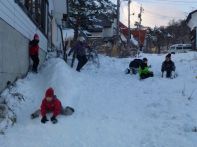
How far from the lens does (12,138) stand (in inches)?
356

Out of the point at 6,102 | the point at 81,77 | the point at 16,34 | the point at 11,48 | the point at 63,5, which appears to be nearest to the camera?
the point at 6,102

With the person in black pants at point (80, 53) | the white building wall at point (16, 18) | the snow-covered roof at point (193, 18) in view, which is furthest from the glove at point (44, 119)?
the snow-covered roof at point (193, 18)

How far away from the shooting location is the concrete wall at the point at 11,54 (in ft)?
38.5

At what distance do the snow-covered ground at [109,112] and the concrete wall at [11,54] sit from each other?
1.32 feet

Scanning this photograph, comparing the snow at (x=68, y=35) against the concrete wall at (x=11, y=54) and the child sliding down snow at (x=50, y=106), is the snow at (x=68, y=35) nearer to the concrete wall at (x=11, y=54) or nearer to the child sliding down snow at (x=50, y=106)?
the concrete wall at (x=11, y=54)

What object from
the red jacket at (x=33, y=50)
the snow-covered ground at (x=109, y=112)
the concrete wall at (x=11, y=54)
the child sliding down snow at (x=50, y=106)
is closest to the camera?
the snow-covered ground at (x=109, y=112)

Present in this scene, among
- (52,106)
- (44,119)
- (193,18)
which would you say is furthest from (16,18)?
(193,18)

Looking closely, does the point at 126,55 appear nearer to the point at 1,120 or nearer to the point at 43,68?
the point at 43,68

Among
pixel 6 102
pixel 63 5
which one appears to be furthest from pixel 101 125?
pixel 63 5

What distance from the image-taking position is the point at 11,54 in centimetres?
1316

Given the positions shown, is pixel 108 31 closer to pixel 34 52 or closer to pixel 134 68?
pixel 134 68

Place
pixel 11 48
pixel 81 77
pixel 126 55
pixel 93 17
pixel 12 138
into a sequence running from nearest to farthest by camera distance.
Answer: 1. pixel 12 138
2. pixel 11 48
3. pixel 81 77
4. pixel 126 55
5. pixel 93 17

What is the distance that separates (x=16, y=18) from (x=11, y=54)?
5.03 feet

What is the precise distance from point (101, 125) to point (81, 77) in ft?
26.1
